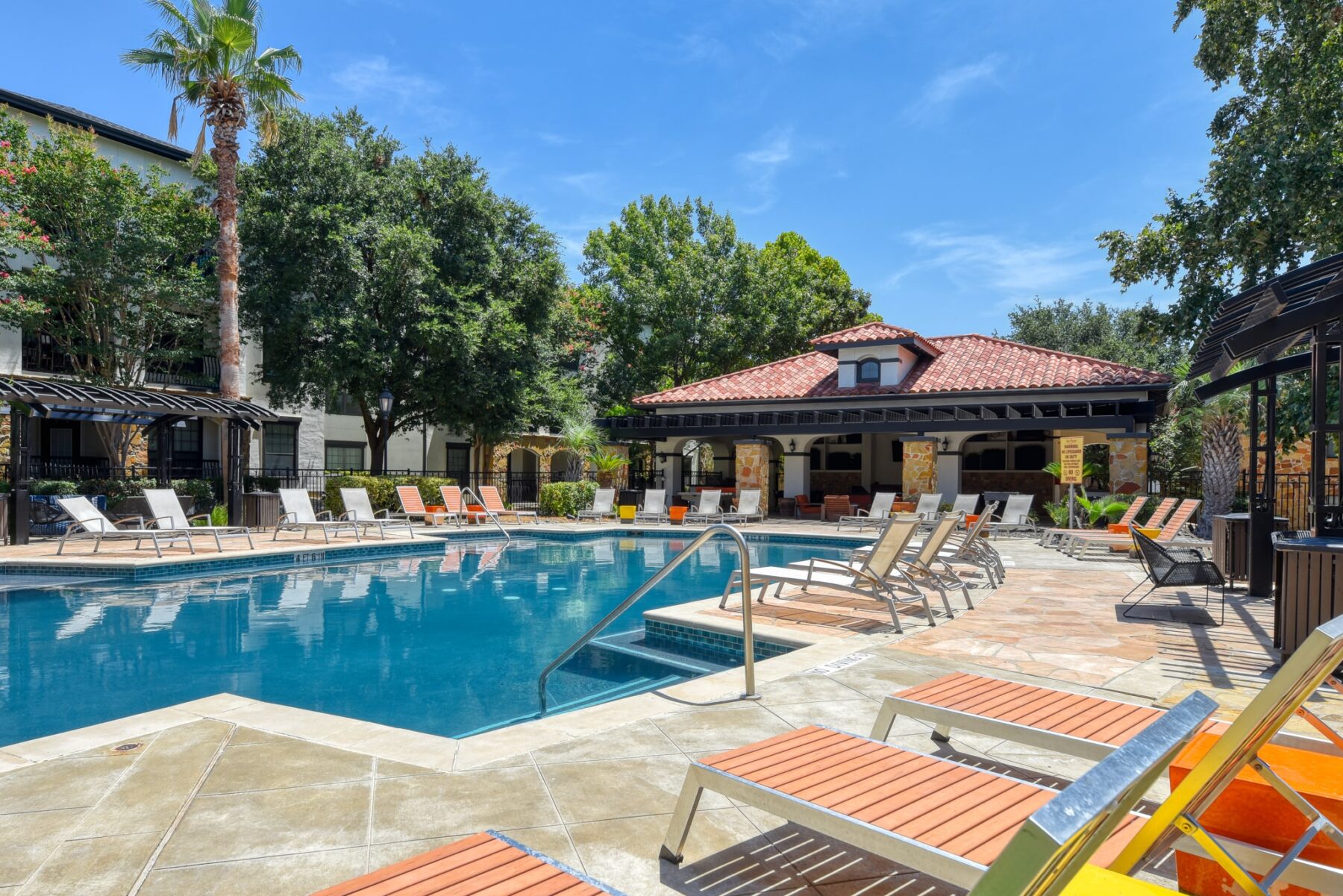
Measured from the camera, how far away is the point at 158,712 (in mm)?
4438

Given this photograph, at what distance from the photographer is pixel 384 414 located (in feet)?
72.7

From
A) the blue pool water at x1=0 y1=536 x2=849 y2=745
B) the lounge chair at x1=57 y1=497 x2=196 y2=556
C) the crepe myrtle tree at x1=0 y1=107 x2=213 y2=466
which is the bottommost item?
the blue pool water at x1=0 y1=536 x2=849 y2=745

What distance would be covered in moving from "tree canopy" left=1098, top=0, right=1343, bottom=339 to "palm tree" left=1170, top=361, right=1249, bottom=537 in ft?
5.64

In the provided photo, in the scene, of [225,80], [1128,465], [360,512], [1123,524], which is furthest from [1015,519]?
[225,80]

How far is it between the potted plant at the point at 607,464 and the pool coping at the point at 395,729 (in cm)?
1981

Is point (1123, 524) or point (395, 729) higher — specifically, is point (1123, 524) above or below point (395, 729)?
above

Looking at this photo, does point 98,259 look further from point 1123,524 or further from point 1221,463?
point 1221,463

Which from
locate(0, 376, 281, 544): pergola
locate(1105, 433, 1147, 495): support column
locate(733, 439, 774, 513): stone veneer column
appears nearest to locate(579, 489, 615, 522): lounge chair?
locate(733, 439, 774, 513): stone veneer column

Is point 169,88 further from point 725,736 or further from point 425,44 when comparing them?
point 725,736

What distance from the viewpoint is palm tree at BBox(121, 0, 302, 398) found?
1783 centimetres

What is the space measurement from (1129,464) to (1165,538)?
33.0 ft

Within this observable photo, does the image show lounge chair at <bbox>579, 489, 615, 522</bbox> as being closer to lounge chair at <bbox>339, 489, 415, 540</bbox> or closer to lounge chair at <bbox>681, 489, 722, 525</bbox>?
lounge chair at <bbox>681, 489, 722, 525</bbox>

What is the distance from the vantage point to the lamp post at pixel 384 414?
20.6 m

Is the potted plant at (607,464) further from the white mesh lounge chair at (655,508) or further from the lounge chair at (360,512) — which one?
the lounge chair at (360,512)
